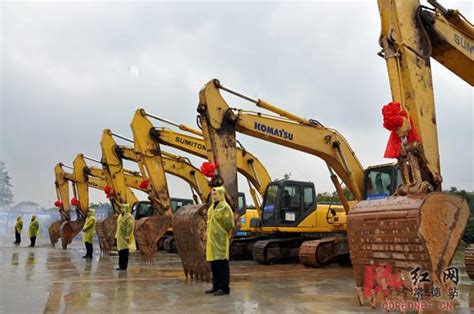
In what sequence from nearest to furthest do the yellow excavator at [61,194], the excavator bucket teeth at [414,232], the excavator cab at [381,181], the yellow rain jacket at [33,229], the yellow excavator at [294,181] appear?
the excavator bucket teeth at [414,232] → the yellow excavator at [294,181] → the excavator cab at [381,181] → the yellow rain jacket at [33,229] → the yellow excavator at [61,194]

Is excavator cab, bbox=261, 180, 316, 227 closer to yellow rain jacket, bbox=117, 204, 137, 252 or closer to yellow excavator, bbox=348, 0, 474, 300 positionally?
yellow rain jacket, bbox=117, 204, 137, 252

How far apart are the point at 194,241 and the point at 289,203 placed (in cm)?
511

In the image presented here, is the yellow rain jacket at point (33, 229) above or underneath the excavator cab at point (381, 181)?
underneath

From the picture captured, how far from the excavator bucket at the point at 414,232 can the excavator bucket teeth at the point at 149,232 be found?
29.3 ft

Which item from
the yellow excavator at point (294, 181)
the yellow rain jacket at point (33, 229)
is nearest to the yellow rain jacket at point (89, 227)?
the yellow excavator at point (294, 181)

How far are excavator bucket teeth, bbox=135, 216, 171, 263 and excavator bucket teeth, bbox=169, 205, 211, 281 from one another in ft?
14.2

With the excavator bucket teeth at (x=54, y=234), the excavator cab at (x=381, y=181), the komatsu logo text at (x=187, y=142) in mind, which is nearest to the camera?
the excavator cab at (x=381, y=181)

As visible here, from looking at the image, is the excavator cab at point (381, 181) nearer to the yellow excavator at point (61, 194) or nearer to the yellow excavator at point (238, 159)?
the yellow excavator at point (238, 159)

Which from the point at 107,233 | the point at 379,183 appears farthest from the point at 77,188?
the point at 379,183

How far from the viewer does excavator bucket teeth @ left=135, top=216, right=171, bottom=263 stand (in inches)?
543

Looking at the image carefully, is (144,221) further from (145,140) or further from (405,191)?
(405,191)

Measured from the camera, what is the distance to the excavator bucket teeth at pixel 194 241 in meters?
8.95

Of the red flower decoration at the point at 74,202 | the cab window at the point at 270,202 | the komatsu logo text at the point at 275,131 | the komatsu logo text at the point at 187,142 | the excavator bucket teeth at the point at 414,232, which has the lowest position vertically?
the excavator bucket teeth at the point at 414,232

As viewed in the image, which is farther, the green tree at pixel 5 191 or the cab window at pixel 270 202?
the green tree at pixel 5 191
